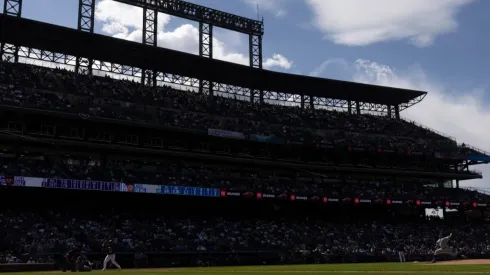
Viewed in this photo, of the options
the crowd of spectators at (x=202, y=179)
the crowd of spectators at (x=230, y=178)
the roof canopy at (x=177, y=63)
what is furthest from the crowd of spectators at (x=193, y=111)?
the crowd of spectators at (x=230, y=178)

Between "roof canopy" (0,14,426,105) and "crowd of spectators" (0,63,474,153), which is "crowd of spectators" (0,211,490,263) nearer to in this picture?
"crowd of spectators" (0,63,474,153)

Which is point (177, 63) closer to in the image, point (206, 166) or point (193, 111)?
point (193, 111)

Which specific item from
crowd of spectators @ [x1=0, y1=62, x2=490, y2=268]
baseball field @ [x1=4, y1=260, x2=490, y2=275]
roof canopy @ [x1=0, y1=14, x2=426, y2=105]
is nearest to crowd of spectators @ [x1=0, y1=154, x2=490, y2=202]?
crowd of spectators @ [x1=0, y1=62, x2=490, y2=268]

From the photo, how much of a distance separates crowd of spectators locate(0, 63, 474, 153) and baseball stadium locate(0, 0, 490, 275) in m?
0.26

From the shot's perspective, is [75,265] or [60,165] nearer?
[75,265]

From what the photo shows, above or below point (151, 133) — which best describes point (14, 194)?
below

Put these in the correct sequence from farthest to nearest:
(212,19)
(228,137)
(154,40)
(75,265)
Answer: (212,19) → (154,40) → (228,137) → (75,265)

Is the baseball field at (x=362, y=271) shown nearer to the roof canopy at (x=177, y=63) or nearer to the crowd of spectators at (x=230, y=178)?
the crowd of spectators at (x=230, y=178)

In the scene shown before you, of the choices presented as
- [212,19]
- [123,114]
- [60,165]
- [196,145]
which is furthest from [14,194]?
[212,19]

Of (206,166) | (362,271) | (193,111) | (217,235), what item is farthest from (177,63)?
(362,271)

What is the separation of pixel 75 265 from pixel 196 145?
30.2 meters

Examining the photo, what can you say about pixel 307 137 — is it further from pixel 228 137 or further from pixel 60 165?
pixel 60 165

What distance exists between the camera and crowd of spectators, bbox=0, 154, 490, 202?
49.0 meters

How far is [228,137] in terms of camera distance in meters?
59.8
